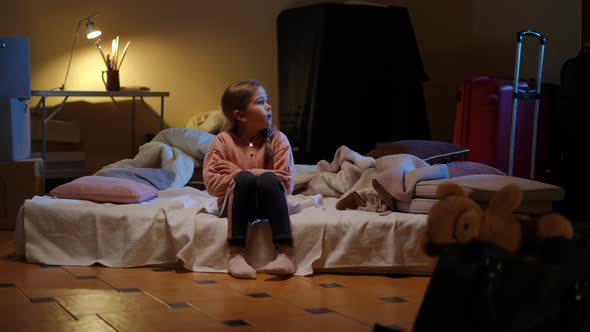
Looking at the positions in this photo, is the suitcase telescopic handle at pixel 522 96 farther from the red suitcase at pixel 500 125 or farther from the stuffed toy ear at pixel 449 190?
the stuffed toy ear at pixel 449 190

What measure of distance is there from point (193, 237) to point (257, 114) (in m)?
0.53

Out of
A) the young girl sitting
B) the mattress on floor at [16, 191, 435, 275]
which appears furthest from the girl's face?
the mattress on floor at [16, 191, 435, 275]

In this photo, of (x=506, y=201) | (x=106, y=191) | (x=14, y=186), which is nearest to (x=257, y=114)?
(x=106, y=191)

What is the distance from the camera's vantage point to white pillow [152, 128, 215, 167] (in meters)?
4.17

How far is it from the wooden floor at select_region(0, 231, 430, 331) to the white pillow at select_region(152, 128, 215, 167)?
1246mm

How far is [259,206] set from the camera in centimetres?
295

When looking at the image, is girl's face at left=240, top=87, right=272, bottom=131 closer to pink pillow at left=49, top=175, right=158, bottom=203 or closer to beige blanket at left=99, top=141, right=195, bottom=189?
pink pillow at left=49, top=175, right=158, bottom=203

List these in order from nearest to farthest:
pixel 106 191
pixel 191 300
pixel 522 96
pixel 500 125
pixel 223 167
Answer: pixel 191 300
pixel 223 167
pixel 106 191
pixel 522 96
pixel 500 125

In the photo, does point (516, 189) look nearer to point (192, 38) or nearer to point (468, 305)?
A: point (468, 305)

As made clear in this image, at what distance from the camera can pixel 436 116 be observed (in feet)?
19.7

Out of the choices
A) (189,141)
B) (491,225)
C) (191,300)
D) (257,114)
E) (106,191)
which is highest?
(257,114)

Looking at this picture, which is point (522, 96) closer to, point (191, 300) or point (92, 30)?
point (92, 30)

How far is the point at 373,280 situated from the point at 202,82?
119 inches

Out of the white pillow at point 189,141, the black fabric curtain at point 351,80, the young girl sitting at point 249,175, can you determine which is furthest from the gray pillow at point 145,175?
the black fabric curtain at point 351,80
